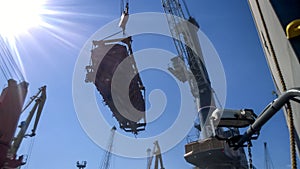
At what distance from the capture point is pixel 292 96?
4.58 ft

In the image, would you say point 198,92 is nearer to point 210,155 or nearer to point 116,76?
point 210,155

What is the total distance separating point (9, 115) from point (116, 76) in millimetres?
6673

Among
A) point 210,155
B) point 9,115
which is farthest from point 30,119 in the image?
point 210,155

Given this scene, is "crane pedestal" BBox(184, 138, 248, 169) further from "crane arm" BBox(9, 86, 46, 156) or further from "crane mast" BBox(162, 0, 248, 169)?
"crane arm" BBox(9, 86, 46, 156)

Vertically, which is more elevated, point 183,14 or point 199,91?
point 183,14

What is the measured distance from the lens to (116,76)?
16172 mm

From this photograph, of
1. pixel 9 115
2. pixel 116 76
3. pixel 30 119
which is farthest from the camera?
pixel 30 119

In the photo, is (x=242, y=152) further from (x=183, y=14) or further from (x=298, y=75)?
(x=298, y=75)

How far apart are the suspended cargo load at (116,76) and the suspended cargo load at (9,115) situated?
14.4 ft

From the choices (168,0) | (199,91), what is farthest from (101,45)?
(168,0)

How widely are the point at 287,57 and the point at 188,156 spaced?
1261 inches

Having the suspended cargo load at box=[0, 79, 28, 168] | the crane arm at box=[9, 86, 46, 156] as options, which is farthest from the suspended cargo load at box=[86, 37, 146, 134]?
the crane arm at box=[9, 86, 46, 156]

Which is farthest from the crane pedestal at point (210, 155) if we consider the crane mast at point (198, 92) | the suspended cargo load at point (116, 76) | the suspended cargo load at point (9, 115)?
the suspended cargo load at point (9, 115)

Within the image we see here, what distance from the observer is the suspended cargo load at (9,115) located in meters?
13.2
